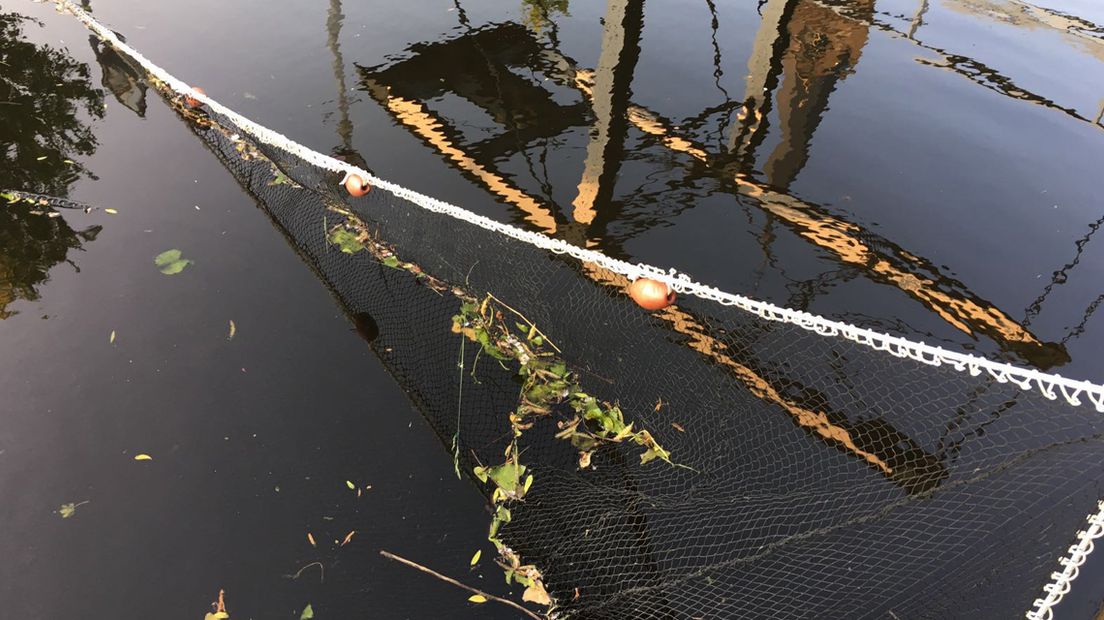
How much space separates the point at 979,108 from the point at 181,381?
38.1 ft

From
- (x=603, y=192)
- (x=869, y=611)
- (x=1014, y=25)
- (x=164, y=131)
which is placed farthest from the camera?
(x=1014, y=25)

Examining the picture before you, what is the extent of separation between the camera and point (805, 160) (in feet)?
26.0

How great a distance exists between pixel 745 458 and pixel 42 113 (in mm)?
10631

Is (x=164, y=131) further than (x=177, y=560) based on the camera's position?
Yes

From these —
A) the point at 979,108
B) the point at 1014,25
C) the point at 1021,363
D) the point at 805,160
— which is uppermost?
the point at 1014,25

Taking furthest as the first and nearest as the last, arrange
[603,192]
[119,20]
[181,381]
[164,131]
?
1. [119,20]
2. [164,131]
3. [603,192]
4. [181,381]

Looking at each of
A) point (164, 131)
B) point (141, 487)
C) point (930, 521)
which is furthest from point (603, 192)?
point (164, 131)

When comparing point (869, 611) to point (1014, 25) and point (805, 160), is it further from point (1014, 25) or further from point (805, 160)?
point (1014, 25)

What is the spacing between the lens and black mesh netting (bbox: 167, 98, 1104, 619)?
379cm

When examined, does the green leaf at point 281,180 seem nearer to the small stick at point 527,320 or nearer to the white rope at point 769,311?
the white rope at point 769,311

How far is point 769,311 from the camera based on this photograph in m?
4.23

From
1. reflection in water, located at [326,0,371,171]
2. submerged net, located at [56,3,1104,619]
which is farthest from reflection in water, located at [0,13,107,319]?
reflection in water, located at [326,0,371,171]

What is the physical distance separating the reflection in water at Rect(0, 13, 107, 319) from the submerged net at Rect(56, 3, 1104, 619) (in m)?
2.65

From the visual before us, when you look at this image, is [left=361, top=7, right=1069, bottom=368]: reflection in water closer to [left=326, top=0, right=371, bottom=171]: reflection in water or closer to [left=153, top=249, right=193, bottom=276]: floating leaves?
[left=326, top=0, right=371, bottom=171]: reflection in water
